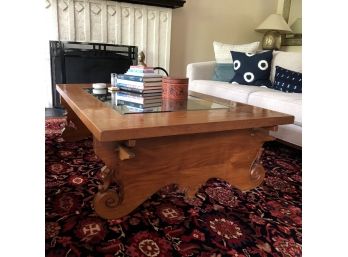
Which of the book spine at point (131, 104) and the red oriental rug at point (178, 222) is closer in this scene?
the red oriental rug at point (178, 222)

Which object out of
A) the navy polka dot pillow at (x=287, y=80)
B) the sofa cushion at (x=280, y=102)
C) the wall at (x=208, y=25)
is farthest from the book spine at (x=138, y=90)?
the wall at (x=208, y=25)

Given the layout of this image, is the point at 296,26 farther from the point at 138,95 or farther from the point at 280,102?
the point at 138,95

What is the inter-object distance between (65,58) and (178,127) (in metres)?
2.19

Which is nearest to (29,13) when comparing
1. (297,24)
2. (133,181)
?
(133,181)

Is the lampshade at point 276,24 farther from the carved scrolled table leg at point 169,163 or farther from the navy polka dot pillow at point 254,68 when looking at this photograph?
the carved scrolled table leg at point 169,163

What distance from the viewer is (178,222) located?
1.01m

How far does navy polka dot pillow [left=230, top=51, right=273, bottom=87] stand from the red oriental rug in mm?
1196

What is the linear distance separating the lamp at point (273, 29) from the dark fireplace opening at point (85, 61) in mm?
1612

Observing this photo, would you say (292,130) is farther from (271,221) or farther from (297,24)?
(297,24)

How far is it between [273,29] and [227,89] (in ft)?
5.24

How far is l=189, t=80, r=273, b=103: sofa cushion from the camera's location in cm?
211

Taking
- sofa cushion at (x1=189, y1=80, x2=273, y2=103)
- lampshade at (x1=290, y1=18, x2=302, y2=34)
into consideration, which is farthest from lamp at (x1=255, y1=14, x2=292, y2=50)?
sofa cushion at (x1=189, y1=80, x2=273, y2=103)

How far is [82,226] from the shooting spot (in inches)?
37.5

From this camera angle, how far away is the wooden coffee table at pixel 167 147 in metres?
0.83
